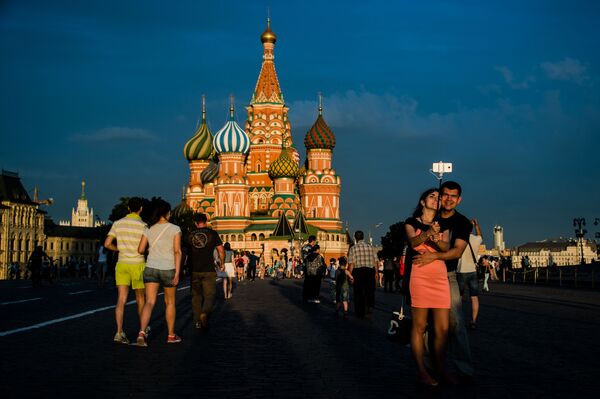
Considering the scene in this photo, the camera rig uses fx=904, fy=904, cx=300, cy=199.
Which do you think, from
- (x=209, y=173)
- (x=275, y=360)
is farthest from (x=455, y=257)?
(x=209, y=173)

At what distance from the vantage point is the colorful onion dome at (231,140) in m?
111

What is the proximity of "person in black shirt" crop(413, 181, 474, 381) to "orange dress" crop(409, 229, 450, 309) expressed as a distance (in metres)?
0.08

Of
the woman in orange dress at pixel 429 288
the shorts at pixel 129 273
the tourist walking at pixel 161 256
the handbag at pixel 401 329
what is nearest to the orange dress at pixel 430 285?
the woman in orange dress at pixel 429 288

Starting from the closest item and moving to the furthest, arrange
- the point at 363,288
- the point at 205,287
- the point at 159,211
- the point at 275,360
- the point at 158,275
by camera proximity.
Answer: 1. the point at 275,360
2. the point at 158,275
3. the point at 159,211
4. the point at 205,287
5. the point at 363,288

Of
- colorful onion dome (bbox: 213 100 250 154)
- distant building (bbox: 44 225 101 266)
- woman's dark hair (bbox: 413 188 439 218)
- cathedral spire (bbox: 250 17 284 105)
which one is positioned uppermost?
cathedral spire (bbox: 250 17 284 105)

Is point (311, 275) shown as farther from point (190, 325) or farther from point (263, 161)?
point (263, 161)

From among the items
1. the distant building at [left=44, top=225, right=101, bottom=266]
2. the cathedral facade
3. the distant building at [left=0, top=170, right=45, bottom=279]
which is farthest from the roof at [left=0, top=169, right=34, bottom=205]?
the distant building at [left=44, top=225, right=101, bottom=266]

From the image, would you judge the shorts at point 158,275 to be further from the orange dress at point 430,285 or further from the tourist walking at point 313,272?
the tourist walking at point 313,272

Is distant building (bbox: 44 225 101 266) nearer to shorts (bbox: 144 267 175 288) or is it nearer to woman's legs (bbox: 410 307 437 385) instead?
shorts (bbox: 144 267 175 288)

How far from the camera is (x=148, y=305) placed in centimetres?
1157

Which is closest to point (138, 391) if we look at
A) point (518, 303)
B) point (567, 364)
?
point (567, 364)

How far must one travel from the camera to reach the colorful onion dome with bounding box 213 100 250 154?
365ft

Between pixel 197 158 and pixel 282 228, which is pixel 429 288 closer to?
pixel 282 228

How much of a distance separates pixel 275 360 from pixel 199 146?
115m
